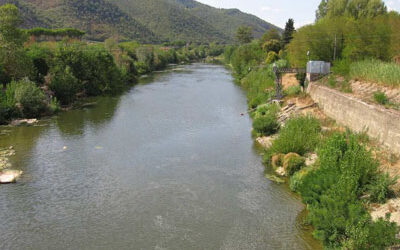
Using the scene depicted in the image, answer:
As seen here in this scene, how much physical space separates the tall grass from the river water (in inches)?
361

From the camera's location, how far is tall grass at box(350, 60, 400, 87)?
70.0 feet

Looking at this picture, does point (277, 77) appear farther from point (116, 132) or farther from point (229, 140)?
point (116, 132)

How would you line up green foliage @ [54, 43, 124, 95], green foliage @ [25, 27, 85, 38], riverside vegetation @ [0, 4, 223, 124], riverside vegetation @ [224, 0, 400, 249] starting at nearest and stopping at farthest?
A: riverside vegetation @ [224, 0, 400, 249] → riverside vegetation @ [0, 4, 223, 124] → green foliage @ [54, 43, 124, 95] → green foliage @ [25, 27, 85, 38]

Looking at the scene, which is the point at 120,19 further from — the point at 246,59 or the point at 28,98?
the point at 28,98

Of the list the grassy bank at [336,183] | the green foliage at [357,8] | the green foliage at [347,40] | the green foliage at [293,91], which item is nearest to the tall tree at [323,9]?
the green foliage at [357,8]

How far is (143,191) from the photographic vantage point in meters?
17.3

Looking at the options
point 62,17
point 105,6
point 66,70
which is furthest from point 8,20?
point 105,6

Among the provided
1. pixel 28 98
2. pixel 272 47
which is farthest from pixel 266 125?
pixel 272 47

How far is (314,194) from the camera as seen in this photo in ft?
43.6

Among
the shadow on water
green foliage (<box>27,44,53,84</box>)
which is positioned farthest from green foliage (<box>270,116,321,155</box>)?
green foliage (<box>27,44,53,84</box>)

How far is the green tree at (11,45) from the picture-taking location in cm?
3341

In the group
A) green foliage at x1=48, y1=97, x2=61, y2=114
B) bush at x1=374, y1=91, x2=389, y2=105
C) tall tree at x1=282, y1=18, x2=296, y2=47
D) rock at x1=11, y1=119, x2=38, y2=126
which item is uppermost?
tall tree at x1=282, y1=18, x2=296, y2=47

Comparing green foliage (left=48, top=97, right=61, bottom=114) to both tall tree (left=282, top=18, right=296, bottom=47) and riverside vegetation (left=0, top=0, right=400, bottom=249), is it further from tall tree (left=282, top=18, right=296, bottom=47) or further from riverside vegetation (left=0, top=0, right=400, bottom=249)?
tall tree (left=282, top=18, right=296, bottom=47)

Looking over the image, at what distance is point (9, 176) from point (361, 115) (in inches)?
757
